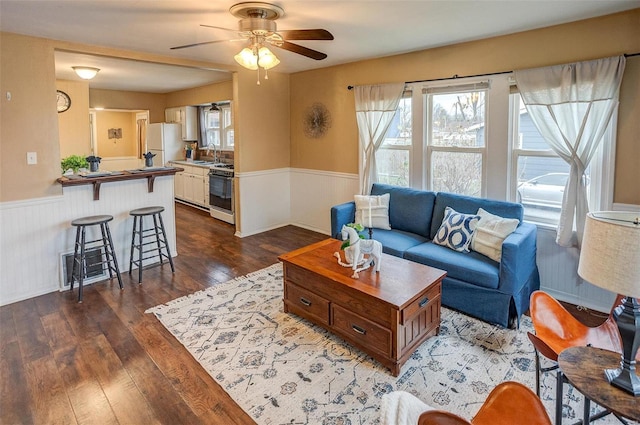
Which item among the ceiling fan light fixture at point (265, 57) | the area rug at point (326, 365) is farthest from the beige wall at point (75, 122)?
the ceiling fan light fixture at point (265, 57)

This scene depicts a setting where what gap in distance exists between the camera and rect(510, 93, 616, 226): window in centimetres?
358

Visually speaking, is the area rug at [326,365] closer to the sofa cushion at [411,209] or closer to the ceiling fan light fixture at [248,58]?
the sofa cushion at [411,209]

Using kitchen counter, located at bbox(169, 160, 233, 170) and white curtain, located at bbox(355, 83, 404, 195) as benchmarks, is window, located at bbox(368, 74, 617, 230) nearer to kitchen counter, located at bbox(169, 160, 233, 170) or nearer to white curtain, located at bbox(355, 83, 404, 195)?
white curtain, located at bbox(355, 83, 404, 195)

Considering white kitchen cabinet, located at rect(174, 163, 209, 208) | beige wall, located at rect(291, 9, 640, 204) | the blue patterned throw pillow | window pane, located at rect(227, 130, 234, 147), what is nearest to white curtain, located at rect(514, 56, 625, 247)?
beige wall, located at rect(291, 9, 640, 204)

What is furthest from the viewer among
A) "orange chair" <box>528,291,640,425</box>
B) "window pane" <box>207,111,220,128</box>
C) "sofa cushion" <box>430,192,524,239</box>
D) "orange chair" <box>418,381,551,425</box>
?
"window pane" <box>207,111,220,128</box>

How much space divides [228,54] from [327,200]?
8.07ft

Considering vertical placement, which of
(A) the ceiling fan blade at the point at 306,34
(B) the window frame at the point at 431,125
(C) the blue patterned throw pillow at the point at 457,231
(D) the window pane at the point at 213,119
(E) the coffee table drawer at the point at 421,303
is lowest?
(E) the coffee table drawer at the point at 421,303

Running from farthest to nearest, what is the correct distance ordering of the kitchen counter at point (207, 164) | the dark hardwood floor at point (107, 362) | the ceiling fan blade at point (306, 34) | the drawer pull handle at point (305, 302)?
the kitchen counter at point (207, 164) → the drawer pull handle at point (305, 302) → the ceiling fan blade at point (306, 34) → the dark hardwood floor at point (107, 362)

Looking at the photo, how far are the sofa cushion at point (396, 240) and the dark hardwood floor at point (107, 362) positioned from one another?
153cm

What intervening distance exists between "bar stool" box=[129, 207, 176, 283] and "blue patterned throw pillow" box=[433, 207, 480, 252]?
9.89 ft

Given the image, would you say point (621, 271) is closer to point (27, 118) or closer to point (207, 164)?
point (27, 118)

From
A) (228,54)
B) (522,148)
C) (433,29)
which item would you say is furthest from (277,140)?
(522,148)

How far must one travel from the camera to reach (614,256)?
132 centimetres

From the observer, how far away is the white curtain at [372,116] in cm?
468
